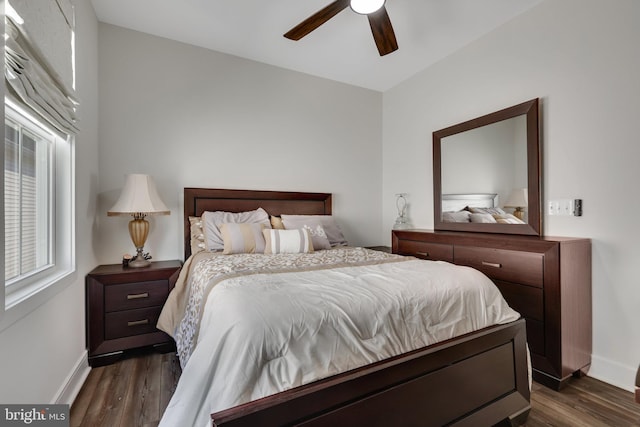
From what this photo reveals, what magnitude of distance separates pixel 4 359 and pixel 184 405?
0.72m

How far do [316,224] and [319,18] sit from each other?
1734mm

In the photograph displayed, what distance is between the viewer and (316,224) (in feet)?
9.84

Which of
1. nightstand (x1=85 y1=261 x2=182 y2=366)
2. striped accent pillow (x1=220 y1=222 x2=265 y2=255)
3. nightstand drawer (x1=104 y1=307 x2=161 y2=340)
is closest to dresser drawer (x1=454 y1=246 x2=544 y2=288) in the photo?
striped accent pillow (x1=220 y1=222 x2=265 y2=255)

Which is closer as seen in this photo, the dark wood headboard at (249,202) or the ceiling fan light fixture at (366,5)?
the ceiling fan light fixture at (366,5)

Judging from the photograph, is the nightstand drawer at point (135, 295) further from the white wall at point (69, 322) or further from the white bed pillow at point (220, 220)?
the white bed pillow at point (220, 220)

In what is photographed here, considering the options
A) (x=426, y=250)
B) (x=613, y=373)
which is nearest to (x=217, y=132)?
(x=426, y=250)

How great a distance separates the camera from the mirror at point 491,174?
2.36 meters

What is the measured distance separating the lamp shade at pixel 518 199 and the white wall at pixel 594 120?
0.49ft

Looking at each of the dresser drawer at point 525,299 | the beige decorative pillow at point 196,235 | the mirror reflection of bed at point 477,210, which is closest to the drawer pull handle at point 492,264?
the dresser drawer at point 525,299

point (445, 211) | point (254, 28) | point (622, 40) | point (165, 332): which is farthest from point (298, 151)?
point (622, 40)

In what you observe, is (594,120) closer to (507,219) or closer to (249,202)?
(507,219)

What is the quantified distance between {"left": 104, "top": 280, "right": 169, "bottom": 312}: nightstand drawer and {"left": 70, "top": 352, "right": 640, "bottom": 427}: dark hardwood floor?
0.43m

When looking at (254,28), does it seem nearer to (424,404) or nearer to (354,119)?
(354,119)

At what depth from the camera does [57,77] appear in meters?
1.50
